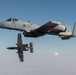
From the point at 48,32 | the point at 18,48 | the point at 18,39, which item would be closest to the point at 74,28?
the point at 48,32

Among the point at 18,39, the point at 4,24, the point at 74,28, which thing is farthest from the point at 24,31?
the point at 18,39

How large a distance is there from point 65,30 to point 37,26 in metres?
5.93

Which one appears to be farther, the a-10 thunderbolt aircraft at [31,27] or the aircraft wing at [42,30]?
the aircraft wing at [42,30]

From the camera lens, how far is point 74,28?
160 ft

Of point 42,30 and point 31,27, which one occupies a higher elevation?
point 31,27

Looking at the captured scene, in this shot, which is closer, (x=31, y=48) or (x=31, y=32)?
(x=31, y=32)

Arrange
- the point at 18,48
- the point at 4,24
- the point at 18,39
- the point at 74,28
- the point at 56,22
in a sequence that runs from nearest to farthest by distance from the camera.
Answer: the point at 56,22 < the point at 4,24 < the point at 74,28 < the point at 18,48 < the point at 18,39

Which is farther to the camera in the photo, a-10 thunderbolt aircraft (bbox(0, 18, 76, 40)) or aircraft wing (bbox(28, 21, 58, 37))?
aircraft wing (bbox(28, 21, 58, 37))

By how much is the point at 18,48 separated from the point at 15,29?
29.7 meters

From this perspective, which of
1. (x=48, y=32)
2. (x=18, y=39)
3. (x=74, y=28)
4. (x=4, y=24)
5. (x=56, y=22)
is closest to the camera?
(x=56, y=22)

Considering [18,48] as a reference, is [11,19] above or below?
above

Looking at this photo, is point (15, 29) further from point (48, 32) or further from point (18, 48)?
point (18, 48)

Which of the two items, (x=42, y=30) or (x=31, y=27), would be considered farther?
(x=31, y=27)

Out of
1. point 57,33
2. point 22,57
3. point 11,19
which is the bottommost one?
point 22,57
